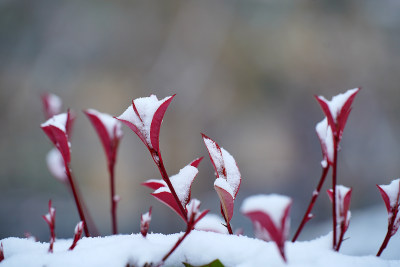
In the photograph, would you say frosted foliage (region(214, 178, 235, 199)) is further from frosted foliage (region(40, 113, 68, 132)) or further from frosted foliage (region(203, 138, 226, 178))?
frosted foliage (region(40, 113, 68, 132))

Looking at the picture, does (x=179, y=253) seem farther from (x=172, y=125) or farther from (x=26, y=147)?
(x=26, y=147)

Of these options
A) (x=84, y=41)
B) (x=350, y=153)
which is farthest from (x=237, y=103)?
(x=84, y=41)

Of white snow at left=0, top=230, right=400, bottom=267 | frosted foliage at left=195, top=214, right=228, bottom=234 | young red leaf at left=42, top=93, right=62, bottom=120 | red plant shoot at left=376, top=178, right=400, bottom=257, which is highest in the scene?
young red leaf at left=42, top=93, right=62, bottom=120

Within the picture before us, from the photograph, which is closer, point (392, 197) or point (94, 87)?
point (392, 197)

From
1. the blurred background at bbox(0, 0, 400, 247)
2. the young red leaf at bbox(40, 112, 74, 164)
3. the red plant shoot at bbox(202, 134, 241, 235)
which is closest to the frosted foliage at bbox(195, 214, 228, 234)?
the red plant shoot at bbox(202, 134, 241, 235)

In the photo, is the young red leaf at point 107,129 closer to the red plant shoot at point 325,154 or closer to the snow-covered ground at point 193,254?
the snow-covered ground at point 193,254

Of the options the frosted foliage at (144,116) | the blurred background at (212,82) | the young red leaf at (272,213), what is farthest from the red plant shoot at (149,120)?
the blurred background at (212,82)

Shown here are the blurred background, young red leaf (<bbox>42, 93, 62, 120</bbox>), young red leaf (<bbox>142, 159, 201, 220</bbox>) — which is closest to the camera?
young red leaf (<bbox>142, 159, 201, 220</bbox>)
